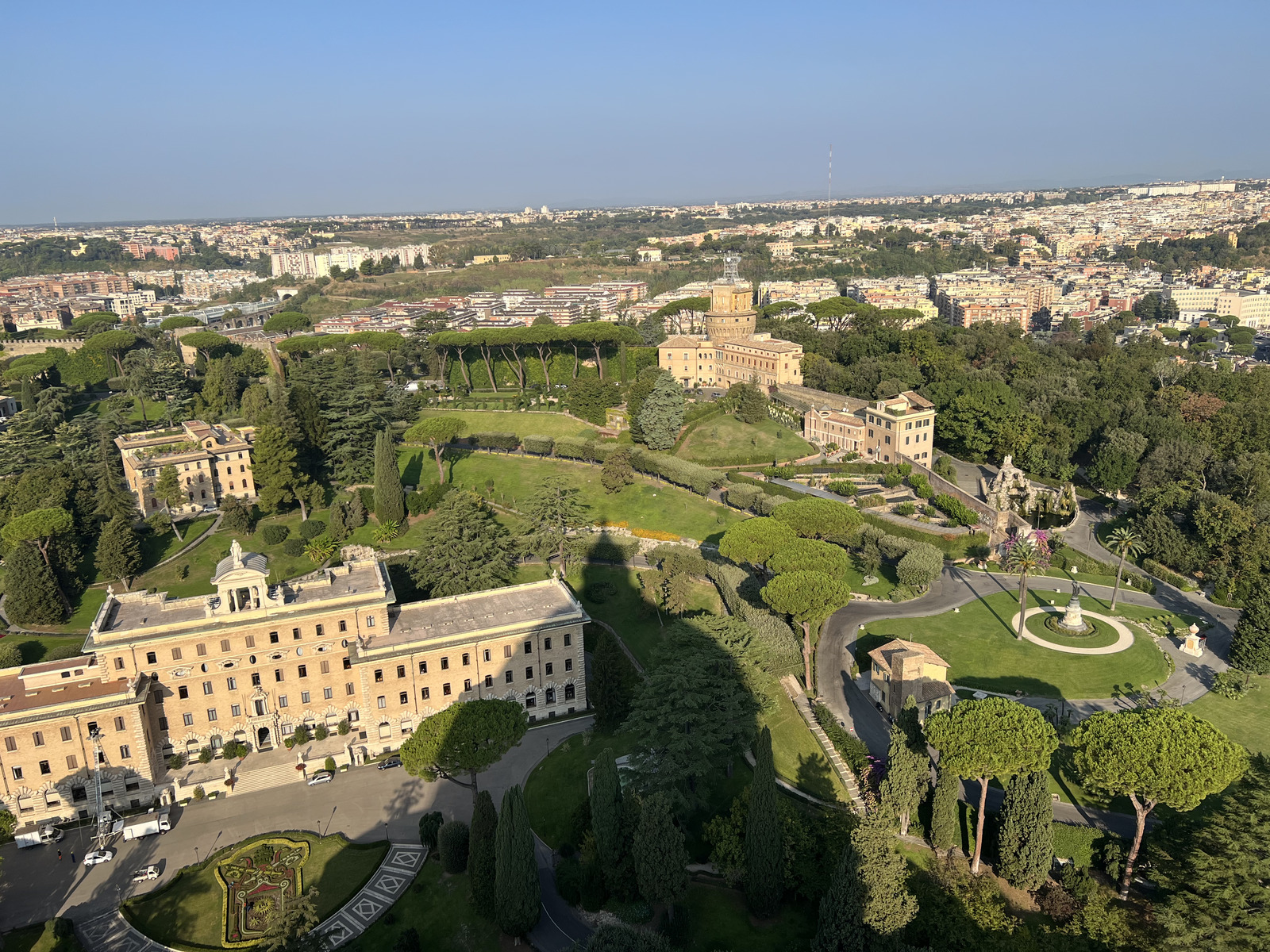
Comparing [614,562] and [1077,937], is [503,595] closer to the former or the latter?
[614,562]

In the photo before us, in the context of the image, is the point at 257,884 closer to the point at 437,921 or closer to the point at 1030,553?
the point at 437,921

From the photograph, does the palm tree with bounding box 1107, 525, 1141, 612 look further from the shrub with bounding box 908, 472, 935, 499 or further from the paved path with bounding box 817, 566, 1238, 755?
the shrub with bounding box 908, 472, 935, 499

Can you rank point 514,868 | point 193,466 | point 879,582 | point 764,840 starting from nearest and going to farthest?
point 514,868
point 764,840
point 879,582
point 193,466

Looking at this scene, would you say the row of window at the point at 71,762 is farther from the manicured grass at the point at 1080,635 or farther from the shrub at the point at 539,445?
the manicured grass at the point at 1080,635

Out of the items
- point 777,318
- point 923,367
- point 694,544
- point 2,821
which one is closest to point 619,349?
point 777,318

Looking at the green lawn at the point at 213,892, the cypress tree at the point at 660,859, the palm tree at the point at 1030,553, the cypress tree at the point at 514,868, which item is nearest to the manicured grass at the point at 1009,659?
the palm tree at the point at 1030,553

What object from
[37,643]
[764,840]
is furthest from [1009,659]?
[37,643]
